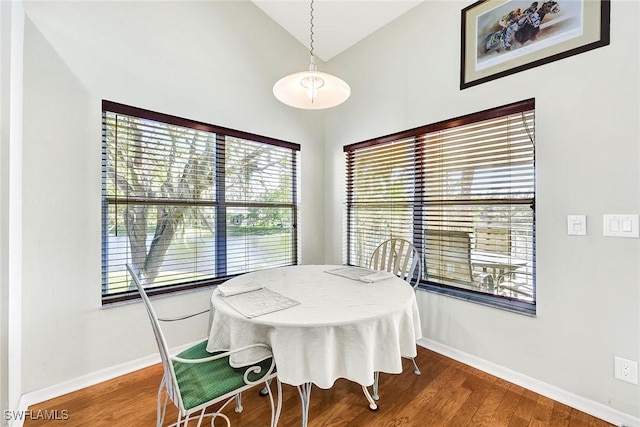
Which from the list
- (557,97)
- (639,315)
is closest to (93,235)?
(557,97)

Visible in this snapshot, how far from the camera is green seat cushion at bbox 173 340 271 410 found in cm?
119

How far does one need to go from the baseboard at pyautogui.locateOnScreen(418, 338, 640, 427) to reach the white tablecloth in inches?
40.8

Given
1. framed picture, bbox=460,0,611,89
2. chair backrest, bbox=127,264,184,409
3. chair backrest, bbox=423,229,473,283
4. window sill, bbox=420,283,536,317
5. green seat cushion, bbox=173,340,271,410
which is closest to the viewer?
chair backrest, bbox=127,264,184,409

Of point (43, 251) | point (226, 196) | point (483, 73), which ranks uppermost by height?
point (483, 73)

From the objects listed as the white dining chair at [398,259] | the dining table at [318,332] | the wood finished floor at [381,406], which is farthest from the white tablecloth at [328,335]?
the white dining chair at [398,259]

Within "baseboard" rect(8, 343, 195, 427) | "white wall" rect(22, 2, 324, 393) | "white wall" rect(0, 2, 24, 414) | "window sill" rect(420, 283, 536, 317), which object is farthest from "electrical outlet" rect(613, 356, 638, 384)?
"white wall" rect(0, 2, 24, 414)

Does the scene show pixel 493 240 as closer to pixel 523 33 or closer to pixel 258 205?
pixel 523 33

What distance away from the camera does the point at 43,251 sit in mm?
1767

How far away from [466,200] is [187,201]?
2261 millimetres

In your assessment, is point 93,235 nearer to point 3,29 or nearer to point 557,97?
point 3,29

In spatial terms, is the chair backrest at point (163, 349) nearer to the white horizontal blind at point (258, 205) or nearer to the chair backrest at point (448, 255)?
the white horizontal blind at point (258, 205)

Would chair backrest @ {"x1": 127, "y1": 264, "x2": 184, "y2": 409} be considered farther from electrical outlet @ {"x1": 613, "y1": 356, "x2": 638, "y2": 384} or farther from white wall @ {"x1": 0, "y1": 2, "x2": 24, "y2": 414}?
electrical outlet @ {"x1": 613, "y1": 356, "x2": 638, "y2": 384}

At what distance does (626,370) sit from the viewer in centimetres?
156

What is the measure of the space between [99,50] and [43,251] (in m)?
1.38
